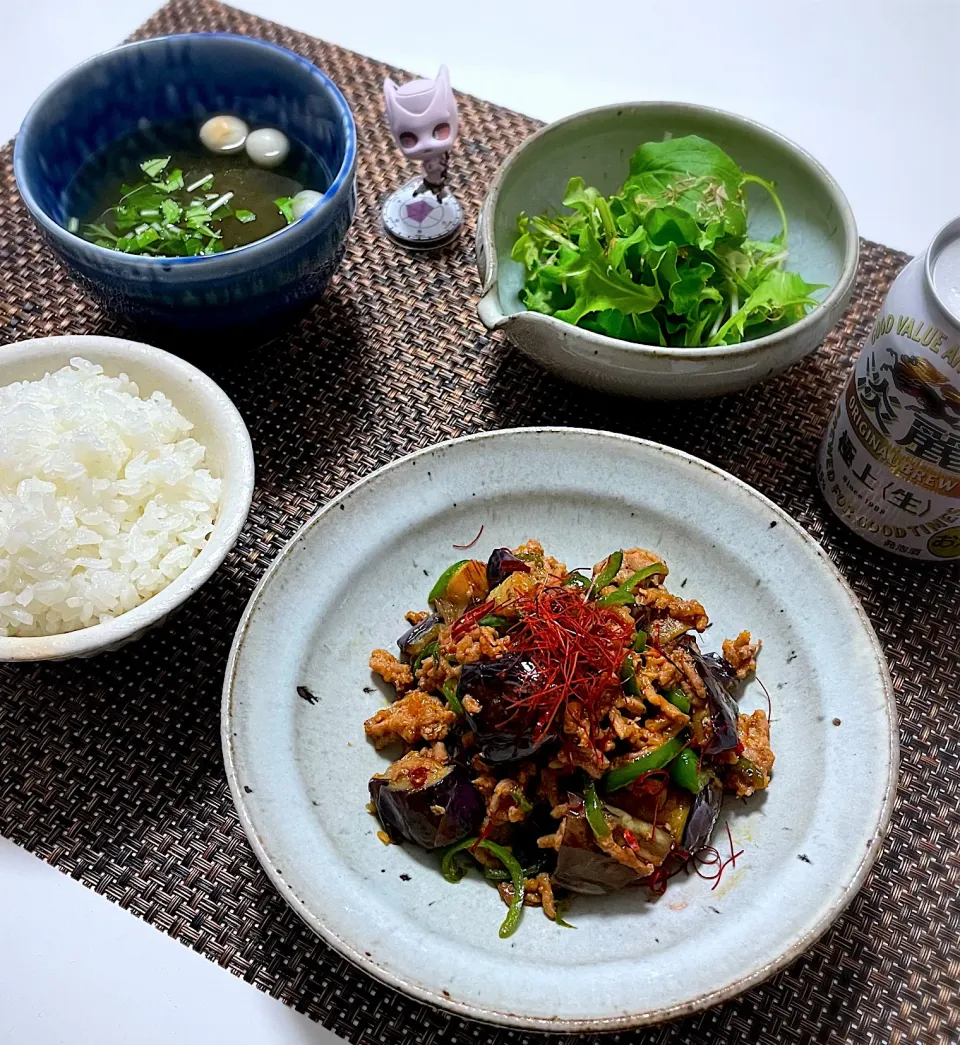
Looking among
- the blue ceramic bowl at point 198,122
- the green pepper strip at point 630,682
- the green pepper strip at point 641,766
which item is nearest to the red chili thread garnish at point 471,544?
the green pepper strip at point 630,682

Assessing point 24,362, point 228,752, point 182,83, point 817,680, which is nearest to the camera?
point 228,752

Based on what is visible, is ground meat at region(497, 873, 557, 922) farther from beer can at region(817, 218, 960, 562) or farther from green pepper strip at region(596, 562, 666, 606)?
beer can at region(817, 218, 960, 562)

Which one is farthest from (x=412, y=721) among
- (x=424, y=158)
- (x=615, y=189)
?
(x=615, y=189)

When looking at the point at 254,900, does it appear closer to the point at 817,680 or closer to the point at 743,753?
the point at 743,753

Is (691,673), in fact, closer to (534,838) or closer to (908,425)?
(534,838)

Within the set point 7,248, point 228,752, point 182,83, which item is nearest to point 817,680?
point 228,752

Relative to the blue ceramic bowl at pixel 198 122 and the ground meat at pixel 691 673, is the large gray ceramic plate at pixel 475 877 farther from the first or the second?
the blue ceramic bowl at pixel 198 122
